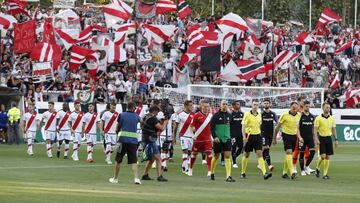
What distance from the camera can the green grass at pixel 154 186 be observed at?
76.8 feet

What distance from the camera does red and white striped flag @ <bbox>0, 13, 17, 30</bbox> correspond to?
160 ft

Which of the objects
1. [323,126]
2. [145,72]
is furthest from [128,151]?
[145,72]

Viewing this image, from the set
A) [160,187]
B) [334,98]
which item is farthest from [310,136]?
[334,98]

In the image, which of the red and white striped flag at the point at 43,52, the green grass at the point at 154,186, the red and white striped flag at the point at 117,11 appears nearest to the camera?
the green grass at the point at 154,186

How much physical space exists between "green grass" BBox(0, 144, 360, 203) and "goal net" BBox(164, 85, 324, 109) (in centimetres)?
942

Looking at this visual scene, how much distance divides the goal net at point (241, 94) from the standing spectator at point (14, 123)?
652cm

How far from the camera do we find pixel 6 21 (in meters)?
48.9

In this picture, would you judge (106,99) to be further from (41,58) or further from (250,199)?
(250,199)

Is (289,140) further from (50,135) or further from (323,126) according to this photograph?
(50,135)

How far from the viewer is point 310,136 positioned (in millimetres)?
32406

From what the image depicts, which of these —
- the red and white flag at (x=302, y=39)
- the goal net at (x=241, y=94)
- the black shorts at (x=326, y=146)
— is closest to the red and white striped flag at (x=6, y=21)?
the goal net at (x=241, y=94)

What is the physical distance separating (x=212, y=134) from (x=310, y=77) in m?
27.5

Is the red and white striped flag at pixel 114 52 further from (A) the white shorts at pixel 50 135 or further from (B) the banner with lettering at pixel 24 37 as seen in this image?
(A) the white shorts at pixel 50 135

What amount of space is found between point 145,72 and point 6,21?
7070 mm
